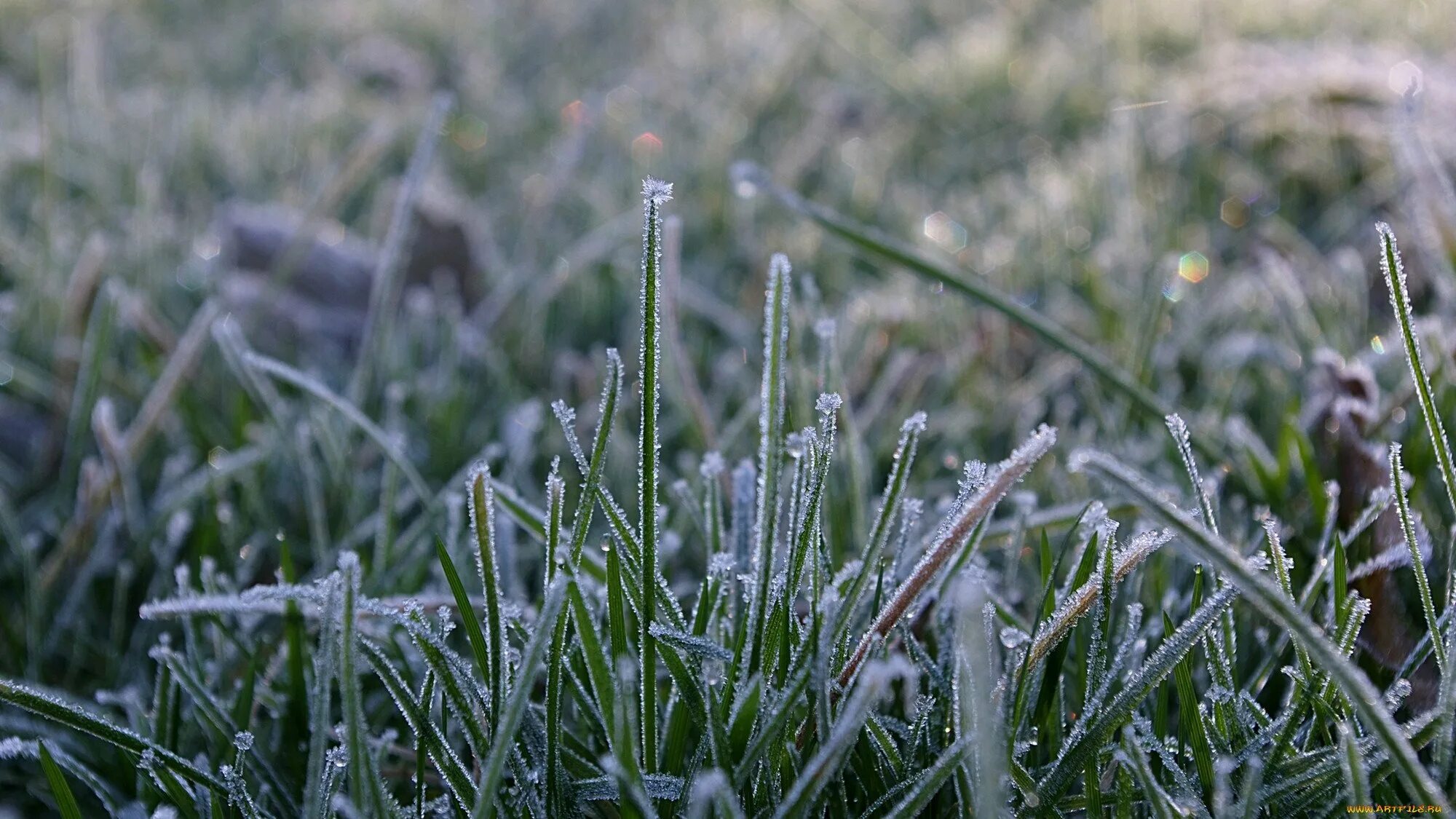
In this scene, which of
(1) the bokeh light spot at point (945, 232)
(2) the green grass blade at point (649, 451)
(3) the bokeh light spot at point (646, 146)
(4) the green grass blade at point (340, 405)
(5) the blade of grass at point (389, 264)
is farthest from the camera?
(3) the bokeh light spot at point (646, 146)

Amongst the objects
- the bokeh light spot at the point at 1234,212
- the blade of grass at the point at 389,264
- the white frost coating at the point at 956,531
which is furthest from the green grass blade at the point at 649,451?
the bokeh light spot at the point at 1234,212

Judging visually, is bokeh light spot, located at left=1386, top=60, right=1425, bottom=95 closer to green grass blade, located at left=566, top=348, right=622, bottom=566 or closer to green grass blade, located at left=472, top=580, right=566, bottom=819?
green grass blade, located at left=566, top=348, right=622, bottom=566

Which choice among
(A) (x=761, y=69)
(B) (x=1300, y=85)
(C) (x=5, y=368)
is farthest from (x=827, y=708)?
(A) (x=761, y=69)

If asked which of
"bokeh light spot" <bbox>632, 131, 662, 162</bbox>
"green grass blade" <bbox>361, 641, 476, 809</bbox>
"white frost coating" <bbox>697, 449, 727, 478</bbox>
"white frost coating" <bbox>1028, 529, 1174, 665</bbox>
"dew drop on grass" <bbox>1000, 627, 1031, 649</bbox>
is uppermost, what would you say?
"bokeh light spot" <bbox>632, 131, 662, 162</bbox>

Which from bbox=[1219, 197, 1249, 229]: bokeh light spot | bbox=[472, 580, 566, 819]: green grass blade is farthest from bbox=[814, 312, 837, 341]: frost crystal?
bbox=[1219, 197, 1249, 229]: bokeh light spot

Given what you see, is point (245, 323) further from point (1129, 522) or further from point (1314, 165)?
point (1314, 165)

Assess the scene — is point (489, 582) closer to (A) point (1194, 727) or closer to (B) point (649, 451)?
(B) point (649, 451)

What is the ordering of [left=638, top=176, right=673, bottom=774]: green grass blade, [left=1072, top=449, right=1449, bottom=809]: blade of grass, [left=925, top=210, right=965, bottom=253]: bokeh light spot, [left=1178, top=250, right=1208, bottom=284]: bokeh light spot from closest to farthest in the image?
[left=1072, top=449, right=1449, bottom=809]: blade of grass
[left=638, top=176, right=673, bottom=774]: green grass blade
[left=1178, top=250, right=1208, bottom=284]: bokeh light spot
[left=925, top=210, right=965, bottom=253]: bokeh light spot

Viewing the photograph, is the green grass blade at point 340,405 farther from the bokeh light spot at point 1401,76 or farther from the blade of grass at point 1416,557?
the bokeh light spot at point 1401,76
